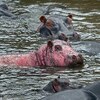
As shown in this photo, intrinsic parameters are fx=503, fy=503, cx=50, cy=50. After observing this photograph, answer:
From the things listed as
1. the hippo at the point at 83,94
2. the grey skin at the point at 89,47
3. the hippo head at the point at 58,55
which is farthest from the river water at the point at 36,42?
the hippo at the point at 83,94

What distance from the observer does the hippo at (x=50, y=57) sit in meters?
9.98

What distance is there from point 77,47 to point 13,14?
5301 millimetres

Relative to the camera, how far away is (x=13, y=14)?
16.3 meters

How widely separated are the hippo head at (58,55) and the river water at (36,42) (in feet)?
0.72

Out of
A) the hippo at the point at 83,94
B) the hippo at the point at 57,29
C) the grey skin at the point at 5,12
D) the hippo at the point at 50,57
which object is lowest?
the grey skin at the point at 5,12

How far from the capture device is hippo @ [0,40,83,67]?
9.98 metres

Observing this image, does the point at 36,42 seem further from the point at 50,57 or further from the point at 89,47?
the point at 50,57

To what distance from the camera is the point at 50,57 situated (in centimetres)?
1023

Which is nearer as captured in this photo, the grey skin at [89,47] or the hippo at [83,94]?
the hippo at [83,94]

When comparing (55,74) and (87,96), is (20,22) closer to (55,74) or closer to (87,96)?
(55,74)

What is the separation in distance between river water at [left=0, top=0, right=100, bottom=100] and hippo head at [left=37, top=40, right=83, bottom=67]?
0.22m

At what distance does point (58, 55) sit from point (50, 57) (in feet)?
0.67

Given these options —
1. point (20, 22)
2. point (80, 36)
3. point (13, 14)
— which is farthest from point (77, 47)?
point (13, 14)

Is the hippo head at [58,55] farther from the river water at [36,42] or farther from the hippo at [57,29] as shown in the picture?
the hippo at [57,29]
